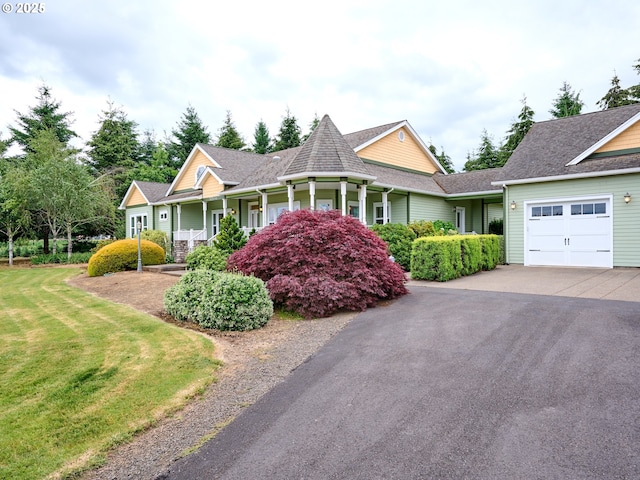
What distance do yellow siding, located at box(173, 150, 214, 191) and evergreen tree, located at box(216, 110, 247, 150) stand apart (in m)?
18.7

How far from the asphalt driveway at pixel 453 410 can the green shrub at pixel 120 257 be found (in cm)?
1348

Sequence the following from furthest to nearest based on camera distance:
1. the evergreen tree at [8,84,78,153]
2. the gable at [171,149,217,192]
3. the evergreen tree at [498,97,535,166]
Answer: the evergreen tree at [8,84,78,153], the evergreen tree at [498,97,535,166], the gable at [171,149,217,192]

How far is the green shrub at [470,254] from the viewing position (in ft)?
39.7

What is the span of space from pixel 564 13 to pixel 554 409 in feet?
46.1

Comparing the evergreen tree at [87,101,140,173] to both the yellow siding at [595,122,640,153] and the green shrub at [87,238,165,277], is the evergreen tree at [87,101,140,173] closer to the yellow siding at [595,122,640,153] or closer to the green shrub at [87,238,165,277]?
the green shrub at [87,238,165,277]

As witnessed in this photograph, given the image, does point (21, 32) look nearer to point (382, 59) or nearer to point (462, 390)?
point (382, 59)

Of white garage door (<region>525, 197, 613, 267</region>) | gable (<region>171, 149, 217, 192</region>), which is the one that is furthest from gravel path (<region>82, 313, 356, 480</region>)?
gable (<region>171, 149, 217, 192</region>)

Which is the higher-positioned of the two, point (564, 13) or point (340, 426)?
point (564, 13)

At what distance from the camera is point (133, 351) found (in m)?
5.57

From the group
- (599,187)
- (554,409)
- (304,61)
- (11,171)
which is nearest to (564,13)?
(599,187)

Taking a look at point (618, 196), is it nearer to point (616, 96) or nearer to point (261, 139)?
point (616, 96)

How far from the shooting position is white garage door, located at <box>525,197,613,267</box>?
13.0 meters

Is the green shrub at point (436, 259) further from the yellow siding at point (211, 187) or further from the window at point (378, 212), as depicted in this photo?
the yellow siding at point (211, 187)

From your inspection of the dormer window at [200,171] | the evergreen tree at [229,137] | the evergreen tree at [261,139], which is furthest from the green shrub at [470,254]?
the evergreen tree at [229,137]
